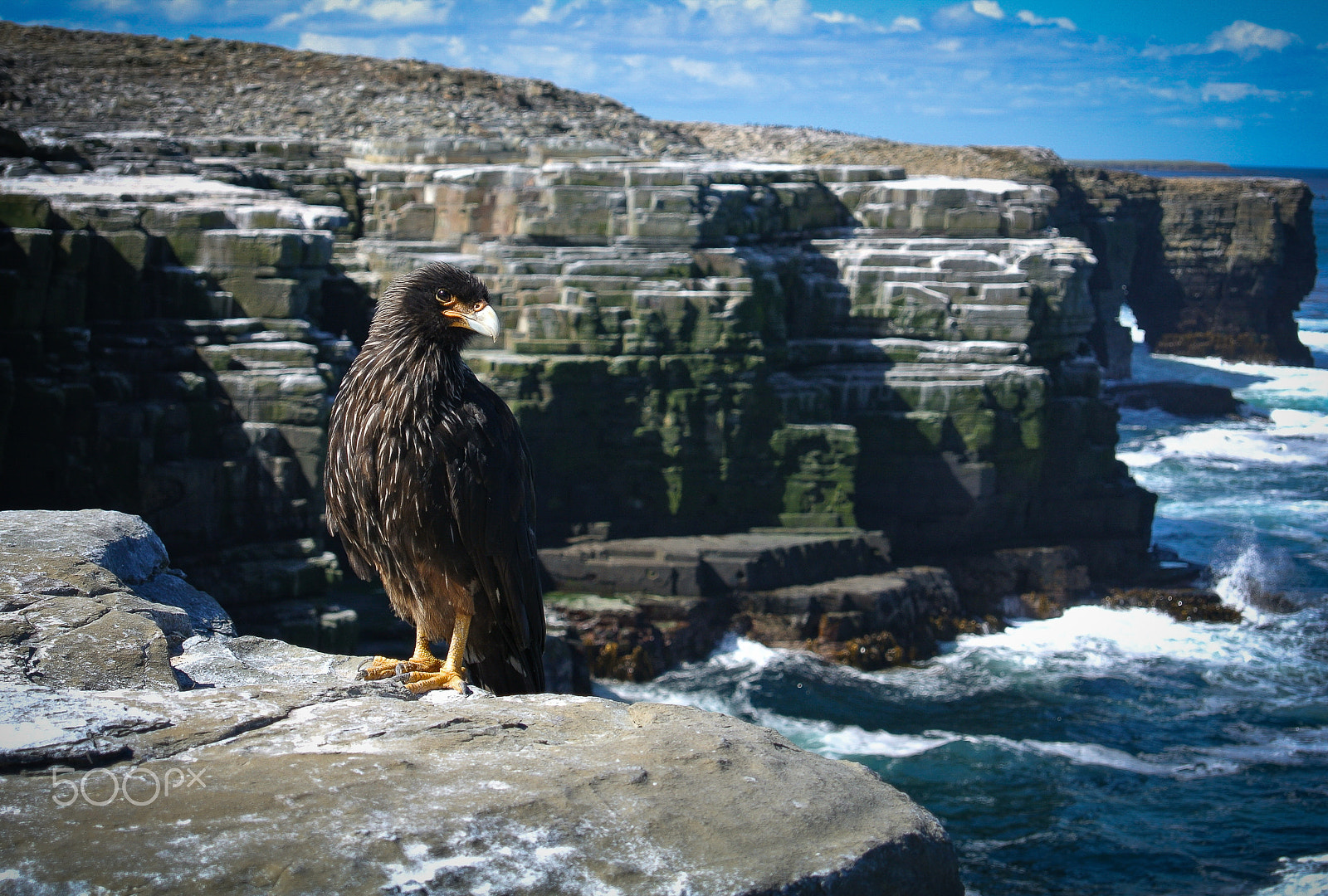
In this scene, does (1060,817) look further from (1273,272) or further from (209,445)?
(1273,272)

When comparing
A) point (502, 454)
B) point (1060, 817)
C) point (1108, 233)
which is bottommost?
point (1060, 817)

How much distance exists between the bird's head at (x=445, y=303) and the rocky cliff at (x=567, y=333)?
15.9 m

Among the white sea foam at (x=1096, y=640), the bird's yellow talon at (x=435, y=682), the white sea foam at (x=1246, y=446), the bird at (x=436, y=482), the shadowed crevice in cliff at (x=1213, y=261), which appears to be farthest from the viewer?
the shadowed crevice in cliff at (x=1213, y=261)

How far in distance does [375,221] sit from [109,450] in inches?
488

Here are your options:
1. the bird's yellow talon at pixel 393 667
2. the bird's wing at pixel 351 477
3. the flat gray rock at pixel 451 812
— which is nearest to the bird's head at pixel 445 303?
the bird's wing at pixel 351 477

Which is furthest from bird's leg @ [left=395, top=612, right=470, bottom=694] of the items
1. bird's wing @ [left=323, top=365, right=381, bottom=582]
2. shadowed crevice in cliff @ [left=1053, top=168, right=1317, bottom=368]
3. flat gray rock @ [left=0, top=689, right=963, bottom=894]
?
shadowed crevice in cliff @ [left=1053, top=168, right=1317, bottom=368]

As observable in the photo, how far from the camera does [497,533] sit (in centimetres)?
588

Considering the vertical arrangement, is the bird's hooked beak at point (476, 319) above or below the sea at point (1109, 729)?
above

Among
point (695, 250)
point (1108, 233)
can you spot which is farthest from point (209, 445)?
point (1108, 233)

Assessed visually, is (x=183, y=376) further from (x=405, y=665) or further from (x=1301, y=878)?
(x=1301, y=878)

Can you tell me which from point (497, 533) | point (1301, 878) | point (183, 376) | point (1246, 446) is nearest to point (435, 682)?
point (497, 533)

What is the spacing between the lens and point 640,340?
30.3m

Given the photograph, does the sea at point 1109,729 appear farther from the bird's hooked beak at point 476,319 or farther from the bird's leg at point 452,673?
the bird's hooked beak at point 476,319

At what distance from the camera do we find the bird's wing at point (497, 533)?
5793 mm
